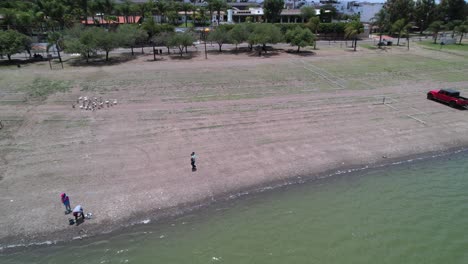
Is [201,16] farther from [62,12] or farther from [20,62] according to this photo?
[20,62]

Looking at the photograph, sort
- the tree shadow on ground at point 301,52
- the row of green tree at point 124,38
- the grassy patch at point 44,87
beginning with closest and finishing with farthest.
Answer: the grassy patch at point 44,87
the row of green tree at point 124,38
the tree shadow on ground at point 301,52

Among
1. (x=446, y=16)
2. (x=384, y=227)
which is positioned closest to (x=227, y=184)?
(x=384, y=227)

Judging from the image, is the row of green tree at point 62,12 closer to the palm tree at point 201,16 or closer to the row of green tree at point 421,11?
the palm tree at point 201,16

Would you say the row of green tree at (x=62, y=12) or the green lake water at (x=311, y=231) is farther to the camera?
the row of green tree at (x=62, y=12)

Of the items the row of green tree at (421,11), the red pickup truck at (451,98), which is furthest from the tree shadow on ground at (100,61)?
the row of green tree at (421,11)

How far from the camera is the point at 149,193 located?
21.2 m

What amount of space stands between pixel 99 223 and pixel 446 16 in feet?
406

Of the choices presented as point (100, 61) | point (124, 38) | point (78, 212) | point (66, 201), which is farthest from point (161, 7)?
point (78, 212)

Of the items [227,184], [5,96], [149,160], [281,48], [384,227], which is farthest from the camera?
[281,48]

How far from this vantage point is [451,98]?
36469 millimetres

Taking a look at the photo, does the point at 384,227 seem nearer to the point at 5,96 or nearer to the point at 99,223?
the point at 99,223

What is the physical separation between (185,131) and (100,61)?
35.3m

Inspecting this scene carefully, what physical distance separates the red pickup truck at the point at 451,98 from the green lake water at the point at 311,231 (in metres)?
16.8

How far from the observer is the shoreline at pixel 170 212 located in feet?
57.0
